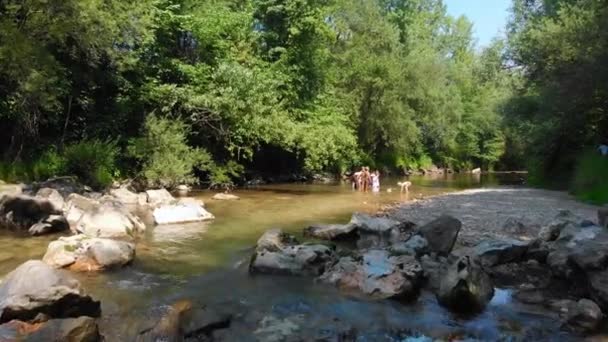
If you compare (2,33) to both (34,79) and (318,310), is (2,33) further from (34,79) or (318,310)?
(318,310)

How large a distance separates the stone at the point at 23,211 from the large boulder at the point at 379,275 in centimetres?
942

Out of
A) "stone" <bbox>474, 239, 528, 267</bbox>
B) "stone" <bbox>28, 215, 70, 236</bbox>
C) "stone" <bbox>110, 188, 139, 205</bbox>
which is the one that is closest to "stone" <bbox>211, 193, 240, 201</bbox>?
"stone" <bbox>110, 188, 139, 205</bbox>

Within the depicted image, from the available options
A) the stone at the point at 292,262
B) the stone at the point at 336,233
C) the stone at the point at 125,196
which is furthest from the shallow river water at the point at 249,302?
the stone at the point at 125,196

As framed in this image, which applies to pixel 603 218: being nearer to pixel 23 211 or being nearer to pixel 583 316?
pixel 583 316

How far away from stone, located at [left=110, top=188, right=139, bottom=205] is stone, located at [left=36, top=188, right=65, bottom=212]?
3591mm

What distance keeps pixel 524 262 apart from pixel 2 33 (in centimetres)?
1793

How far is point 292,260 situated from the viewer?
11141 mm

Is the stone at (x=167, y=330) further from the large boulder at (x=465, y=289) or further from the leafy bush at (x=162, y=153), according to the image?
the leafy bush at (x=162, y=153)

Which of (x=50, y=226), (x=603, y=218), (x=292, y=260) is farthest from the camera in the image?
(x=50, y=226)

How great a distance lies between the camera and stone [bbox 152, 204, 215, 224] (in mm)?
17078

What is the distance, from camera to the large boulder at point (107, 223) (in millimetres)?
14039

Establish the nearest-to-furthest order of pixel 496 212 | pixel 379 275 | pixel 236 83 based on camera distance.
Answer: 1. pixel 379 275
2. pixel 496 212
3. pixel 236 83

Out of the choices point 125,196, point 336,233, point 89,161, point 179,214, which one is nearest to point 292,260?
point 336,233

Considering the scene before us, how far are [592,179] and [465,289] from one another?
Result: 58.7 feet
